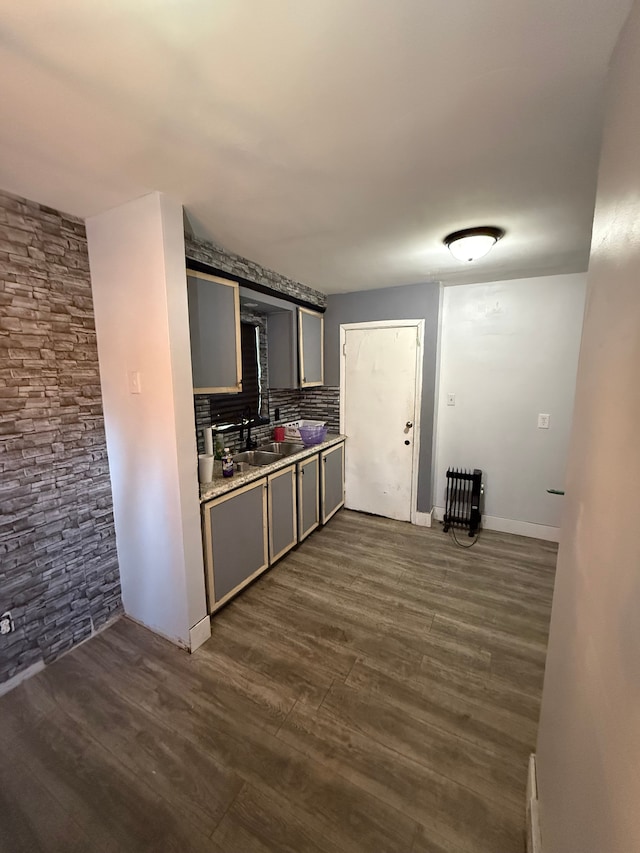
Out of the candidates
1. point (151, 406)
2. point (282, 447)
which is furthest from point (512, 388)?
point (151, 406)

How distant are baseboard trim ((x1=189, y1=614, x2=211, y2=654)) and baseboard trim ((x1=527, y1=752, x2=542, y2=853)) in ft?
5.32

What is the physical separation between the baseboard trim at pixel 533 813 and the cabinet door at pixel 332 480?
2.25 metres

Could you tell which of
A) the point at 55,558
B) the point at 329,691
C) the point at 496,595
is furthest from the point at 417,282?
the point at 55,558

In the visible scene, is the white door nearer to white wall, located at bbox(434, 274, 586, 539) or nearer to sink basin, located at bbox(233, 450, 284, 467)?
white wall, located at bbox(434, 274, 586, 539)

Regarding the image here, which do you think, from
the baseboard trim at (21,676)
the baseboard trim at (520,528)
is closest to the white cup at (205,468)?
the baseboard trim at (21,676)

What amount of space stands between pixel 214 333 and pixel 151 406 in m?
0.71

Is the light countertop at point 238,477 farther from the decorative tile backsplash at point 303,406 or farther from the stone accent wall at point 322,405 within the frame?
the stone accent wall at point 322,405

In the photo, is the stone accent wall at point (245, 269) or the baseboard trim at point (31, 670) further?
the stone accent wall at point (245, 269)

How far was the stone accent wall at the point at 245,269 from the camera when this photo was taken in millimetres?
2127

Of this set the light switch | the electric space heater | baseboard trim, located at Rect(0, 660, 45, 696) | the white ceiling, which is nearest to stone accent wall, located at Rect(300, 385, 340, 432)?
the electric space heater

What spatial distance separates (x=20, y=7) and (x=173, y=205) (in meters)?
0.85

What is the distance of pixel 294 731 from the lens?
1.47 meters

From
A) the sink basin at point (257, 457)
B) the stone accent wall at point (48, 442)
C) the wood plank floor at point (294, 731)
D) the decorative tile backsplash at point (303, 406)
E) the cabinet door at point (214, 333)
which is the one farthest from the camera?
the decorative tile backsplash at point (303, 406)

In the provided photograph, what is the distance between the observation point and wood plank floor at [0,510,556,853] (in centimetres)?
116
